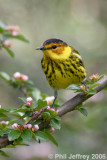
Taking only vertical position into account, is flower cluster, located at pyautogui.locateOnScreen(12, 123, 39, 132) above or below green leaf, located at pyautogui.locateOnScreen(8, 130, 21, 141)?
above

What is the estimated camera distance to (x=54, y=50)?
3512mm

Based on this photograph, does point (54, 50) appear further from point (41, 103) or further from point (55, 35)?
point (55, 35)

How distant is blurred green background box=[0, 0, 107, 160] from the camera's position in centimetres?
492

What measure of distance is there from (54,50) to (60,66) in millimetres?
243

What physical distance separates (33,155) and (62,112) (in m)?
2.61

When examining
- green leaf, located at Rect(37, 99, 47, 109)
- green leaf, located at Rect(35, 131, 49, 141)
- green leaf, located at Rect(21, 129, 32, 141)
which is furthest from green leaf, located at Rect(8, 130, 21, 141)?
green leaf, located at Rect(37, 99, 47, 109)

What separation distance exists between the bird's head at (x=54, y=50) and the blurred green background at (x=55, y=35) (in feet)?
4.55

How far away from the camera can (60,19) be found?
7008 mm

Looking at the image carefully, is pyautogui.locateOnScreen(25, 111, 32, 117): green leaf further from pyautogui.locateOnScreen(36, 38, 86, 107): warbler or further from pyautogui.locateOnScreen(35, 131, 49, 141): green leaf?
pyautogui.locateOnScreen(36, 38, 86, 107): warbler

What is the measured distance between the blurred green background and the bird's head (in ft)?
4.55

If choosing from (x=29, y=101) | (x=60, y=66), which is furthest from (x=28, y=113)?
(x=60, y=66)

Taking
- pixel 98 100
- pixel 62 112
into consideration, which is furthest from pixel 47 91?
pixel 62 112

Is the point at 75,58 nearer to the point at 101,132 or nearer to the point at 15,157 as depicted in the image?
the point at 101,132

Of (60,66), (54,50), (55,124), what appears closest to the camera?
(55,124)
